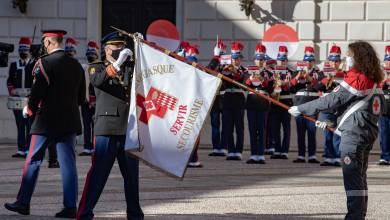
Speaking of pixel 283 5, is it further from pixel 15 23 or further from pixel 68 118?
pixel 68 118

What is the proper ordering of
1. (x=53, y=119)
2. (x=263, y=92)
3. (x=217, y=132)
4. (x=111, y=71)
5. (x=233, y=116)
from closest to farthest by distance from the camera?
(x=111, y=71), (x=53, y=119), (x=263, y=92), (x=233, y=116), (x=217, y=132)

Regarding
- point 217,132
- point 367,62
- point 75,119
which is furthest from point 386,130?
point 75,119

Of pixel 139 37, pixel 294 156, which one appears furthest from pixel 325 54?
pixel 139 37

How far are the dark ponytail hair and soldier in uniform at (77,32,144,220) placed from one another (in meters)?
2.10

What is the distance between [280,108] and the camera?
60.2ft

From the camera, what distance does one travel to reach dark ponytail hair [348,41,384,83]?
1011 cm

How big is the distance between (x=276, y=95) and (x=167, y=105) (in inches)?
307

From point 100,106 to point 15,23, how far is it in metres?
11.9

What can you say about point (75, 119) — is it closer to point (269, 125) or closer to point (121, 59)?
point (121, 59)

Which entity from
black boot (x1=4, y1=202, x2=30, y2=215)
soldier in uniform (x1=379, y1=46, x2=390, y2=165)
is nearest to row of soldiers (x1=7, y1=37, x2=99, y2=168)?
soldier in uniform (x1=379, y1=46, x2=390, y2=165)

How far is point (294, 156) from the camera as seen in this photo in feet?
63.7

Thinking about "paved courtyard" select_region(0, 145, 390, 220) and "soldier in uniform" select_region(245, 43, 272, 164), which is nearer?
"paved courtyard" select_region(0, 145, 390, 220)

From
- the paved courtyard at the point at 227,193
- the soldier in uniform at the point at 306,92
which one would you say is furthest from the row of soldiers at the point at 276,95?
the paved courtyard at the point at 227,193

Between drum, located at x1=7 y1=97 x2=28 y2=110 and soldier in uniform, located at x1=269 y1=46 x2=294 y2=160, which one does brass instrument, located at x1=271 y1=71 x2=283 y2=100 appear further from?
drum, located at x1=7 y1=97 x2=28 y2=110
